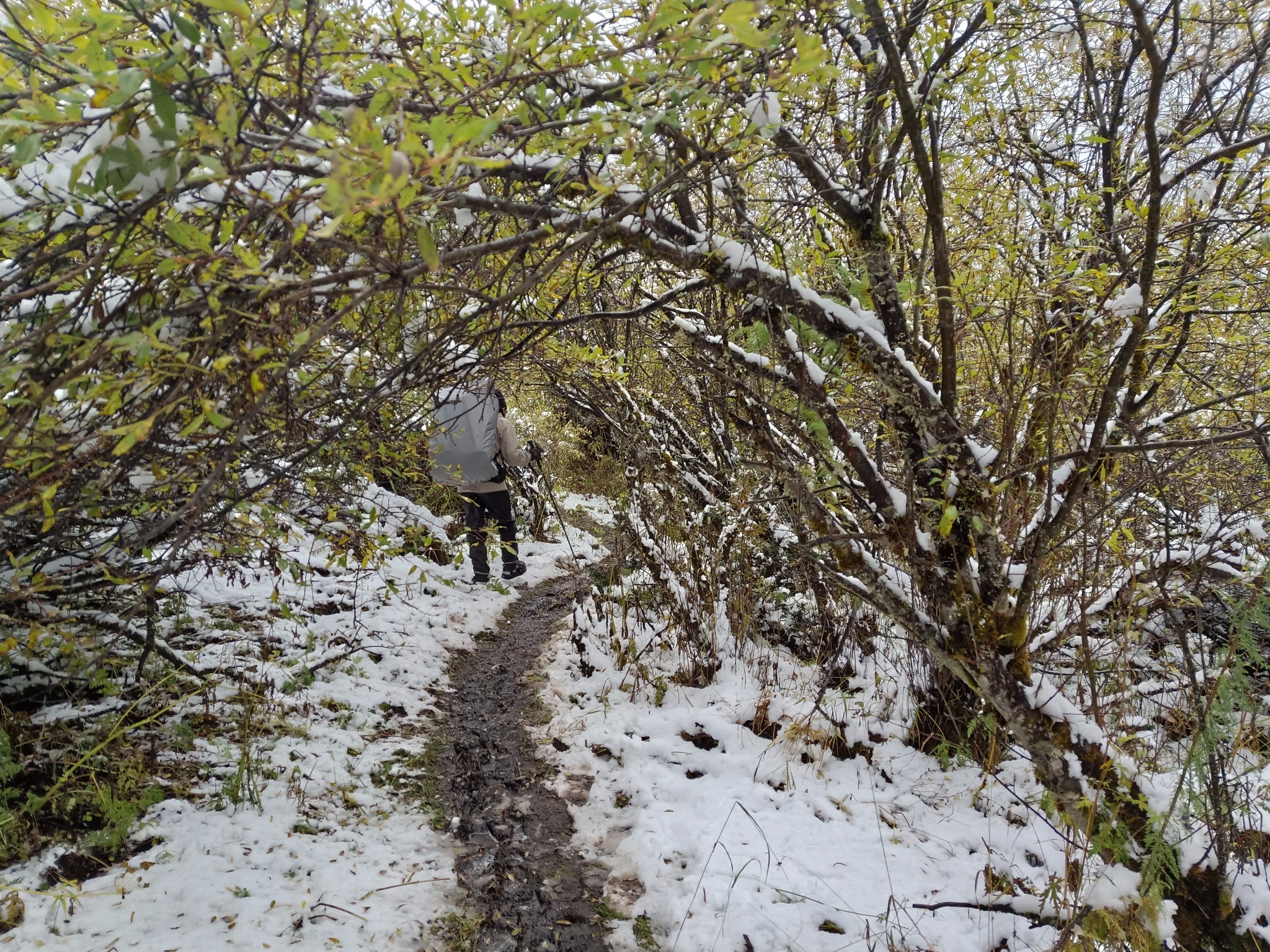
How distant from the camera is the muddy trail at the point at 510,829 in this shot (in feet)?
8.75

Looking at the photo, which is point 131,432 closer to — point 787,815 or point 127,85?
point 127,85

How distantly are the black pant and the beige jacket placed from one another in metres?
0.08

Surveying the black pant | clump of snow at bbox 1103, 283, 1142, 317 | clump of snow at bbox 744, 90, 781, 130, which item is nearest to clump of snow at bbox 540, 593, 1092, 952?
clump of snow at bbox 1103, 283, 1142, 317

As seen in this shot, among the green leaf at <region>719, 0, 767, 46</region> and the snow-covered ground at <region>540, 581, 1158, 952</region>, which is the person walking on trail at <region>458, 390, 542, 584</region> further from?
the green leaf at <region>719, 0, 767, 46</region>

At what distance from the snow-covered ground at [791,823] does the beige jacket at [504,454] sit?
9.59 feet

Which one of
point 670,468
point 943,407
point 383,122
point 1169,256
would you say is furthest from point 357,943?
point 1169,256

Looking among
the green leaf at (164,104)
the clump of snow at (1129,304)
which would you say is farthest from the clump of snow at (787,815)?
the green leaf at (164,104)

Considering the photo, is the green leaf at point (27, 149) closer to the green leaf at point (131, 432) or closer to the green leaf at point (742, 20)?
the green leaf at point (131, 432)

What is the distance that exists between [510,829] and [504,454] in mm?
4350

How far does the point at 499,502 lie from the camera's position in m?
7.21

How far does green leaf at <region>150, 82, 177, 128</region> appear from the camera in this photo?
109 cm

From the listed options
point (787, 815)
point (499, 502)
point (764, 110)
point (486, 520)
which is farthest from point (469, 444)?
point (764, 110)

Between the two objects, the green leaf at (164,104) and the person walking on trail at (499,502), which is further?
the person walking on trail at (499,502)

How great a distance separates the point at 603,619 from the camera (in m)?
5.66
